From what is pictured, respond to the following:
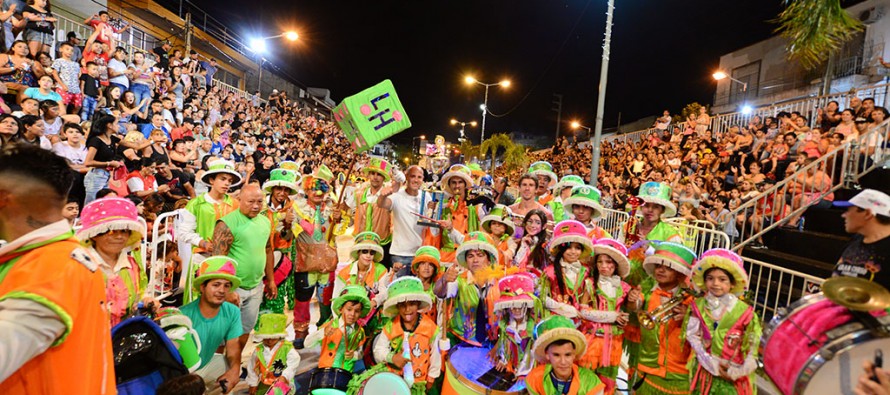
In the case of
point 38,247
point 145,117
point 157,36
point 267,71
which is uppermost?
point 267,71

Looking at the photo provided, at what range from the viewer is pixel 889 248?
2.71 meters

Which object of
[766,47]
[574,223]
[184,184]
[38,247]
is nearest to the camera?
[38,247]

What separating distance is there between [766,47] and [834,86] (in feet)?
22.3

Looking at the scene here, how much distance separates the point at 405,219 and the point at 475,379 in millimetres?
2152

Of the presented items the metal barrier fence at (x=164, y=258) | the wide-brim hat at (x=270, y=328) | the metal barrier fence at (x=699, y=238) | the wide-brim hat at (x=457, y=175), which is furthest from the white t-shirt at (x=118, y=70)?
the metal barrier fence at (x=699, y=238)

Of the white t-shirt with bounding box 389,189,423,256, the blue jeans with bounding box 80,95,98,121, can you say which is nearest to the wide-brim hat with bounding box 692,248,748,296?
the white t-shirt with bounding box 389,189,423,256

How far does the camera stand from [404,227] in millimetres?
5141

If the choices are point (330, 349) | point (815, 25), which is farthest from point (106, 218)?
point (815, 25)

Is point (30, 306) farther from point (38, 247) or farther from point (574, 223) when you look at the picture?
point (574, 223)

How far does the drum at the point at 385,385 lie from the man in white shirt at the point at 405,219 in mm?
1831

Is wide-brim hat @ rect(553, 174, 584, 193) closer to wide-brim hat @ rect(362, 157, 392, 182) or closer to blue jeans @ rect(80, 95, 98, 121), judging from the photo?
wide-brim hat @ rect(362, 157, 392, 182)

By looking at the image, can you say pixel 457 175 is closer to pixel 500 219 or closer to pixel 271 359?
pixel 500 219

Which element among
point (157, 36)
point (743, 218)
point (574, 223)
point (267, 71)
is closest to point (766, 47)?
point (743, 218)

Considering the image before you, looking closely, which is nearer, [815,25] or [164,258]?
[164,258]
